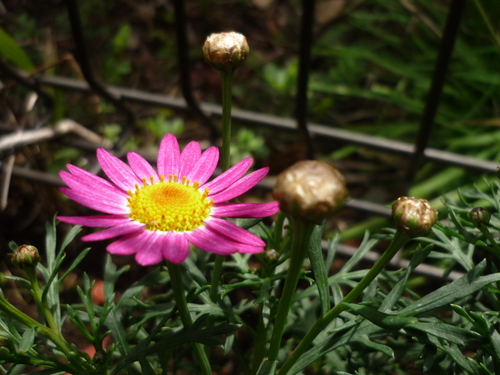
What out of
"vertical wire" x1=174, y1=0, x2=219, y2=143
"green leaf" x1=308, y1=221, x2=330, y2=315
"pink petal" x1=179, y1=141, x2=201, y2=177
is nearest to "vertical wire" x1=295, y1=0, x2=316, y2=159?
"vertical wire" x1=174, y1=0, x2=219, y2=143

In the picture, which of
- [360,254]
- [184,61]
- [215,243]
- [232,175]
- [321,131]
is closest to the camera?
[215,243]

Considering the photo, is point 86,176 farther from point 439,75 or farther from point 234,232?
point 439,75

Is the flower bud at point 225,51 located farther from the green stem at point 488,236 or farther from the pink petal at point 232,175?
the green stem at point 488,236

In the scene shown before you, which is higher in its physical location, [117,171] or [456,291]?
[117,171]

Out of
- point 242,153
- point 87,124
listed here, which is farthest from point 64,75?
point 242,153

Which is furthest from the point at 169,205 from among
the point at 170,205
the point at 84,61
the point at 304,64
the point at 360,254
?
the point at 84,61
